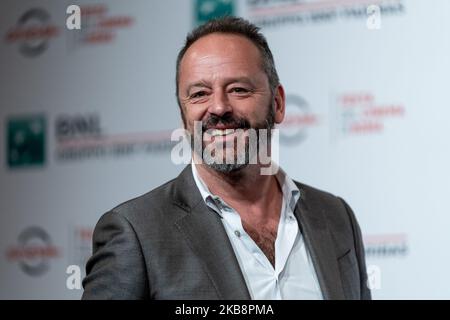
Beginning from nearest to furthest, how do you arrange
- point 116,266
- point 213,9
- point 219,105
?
point 116,266 < point 219,105 < point 213,9

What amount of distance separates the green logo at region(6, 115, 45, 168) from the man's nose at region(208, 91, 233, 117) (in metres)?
1.38

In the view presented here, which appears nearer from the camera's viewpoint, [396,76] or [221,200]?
[221,200]

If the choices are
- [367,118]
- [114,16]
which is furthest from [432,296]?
[114,16]

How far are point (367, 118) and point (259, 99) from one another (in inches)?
34.3

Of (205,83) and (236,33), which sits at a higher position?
(236,33)

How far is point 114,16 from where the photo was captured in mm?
2688

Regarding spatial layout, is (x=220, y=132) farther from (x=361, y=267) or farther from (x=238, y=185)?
(x=361, y=267)

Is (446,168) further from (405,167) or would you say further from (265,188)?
(265,188)

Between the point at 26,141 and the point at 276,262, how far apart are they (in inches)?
59.5

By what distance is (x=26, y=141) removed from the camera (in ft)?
9.08

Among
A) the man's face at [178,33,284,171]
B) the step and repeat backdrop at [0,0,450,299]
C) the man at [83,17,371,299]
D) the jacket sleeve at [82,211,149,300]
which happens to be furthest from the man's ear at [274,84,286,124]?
the step and repeat backdrop at [0,0,450,299]

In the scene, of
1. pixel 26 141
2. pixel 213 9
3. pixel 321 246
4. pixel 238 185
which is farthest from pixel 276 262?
pixel 26 141

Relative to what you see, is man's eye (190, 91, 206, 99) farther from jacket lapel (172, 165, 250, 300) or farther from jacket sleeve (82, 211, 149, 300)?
jacket sleeve (82, 211, 149, 300)

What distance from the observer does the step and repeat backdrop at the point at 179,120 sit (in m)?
2.37
